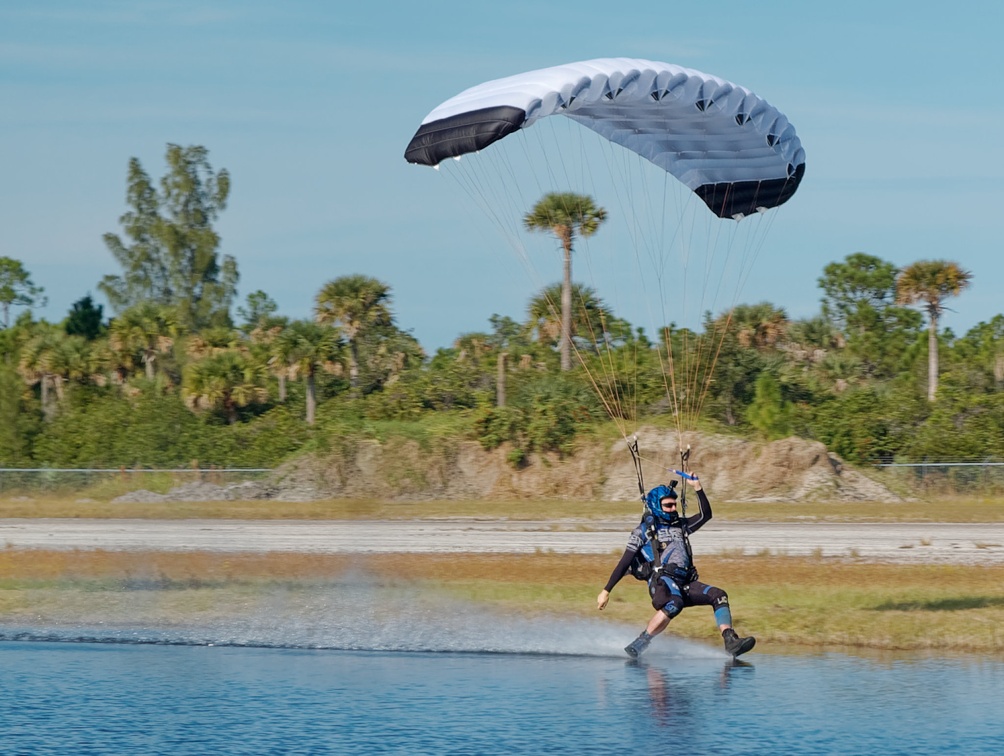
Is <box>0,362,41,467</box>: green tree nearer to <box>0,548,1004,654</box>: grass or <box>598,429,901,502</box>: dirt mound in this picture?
<box>598,429,901,502</box>: dirt mound

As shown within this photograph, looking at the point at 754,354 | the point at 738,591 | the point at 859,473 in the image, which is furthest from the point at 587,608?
the point at 754,354

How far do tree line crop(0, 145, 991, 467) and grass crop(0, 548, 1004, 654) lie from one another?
25863 millimetres

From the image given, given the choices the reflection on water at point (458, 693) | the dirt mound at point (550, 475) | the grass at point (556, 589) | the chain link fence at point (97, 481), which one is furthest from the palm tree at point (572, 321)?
the reflection on water at point (458, 693)

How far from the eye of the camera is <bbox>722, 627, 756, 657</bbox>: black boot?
14398mm

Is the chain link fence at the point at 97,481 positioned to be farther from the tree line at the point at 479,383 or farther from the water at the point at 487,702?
the water at the point at 487,702

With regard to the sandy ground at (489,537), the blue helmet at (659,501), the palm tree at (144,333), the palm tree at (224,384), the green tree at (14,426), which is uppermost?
the palm tree at (144,333)

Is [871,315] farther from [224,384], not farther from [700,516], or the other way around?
[700,516]

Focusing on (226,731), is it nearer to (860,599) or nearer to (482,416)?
(860,599)

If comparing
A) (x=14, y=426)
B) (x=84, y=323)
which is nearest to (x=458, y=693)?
(x=14, y=426)

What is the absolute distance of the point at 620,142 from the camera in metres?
18.8

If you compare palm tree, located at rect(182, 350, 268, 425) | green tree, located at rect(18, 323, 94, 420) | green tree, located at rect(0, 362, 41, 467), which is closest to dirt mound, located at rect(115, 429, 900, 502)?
palm tree, located at rect(182, 350, 268, 425)

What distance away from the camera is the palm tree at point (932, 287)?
202 ft

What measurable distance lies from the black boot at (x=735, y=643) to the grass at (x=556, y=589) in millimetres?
1602

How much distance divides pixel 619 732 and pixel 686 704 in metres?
1.32
